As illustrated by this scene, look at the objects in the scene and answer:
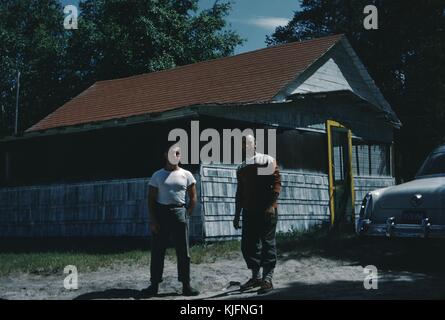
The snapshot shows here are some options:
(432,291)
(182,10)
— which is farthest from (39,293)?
(182,10)

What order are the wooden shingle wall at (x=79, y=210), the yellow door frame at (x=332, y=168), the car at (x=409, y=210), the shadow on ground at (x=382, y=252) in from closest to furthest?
1. the car at (x=409, y=210)
2. the shadow on ground at (x=382, y=252)
3. the wooden shingle wall at (x=79, y=210)
4. the yellow door frame at (x=332, y=168)

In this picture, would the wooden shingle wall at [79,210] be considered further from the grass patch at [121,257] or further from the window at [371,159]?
the window at [371,159]

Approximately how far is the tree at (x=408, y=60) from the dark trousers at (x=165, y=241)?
16.6 m

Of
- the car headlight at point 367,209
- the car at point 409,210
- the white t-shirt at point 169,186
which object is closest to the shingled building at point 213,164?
the car headlight at point 367,209

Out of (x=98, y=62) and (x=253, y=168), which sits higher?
(x=98, y=62)

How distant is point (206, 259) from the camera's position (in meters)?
10.3

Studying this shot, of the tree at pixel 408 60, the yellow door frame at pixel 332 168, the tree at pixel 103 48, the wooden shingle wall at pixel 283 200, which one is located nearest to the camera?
the wooden shingle wall at pixel 283 200

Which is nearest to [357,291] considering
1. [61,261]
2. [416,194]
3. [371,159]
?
[416,194]

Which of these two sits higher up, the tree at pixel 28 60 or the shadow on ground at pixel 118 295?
the tree at pixel 28 60

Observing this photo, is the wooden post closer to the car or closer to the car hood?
the car

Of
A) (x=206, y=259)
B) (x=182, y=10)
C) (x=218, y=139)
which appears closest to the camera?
(x=206, y=259)

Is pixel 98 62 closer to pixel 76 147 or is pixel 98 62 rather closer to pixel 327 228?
pixel 76 147

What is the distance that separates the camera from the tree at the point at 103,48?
29.4 meters

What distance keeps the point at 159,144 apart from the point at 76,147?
10.3 feet
